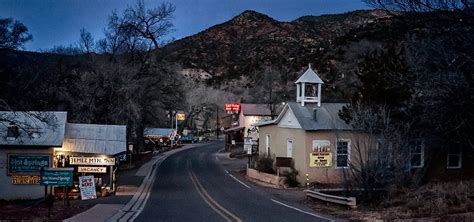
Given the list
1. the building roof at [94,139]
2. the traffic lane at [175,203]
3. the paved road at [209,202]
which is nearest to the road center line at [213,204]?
the paved road at [209,202]

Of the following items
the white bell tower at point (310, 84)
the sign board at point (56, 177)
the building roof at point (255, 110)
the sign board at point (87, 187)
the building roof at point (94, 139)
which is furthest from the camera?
the building roof at point (255, 110)

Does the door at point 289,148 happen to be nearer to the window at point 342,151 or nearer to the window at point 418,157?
the window at point 342,151

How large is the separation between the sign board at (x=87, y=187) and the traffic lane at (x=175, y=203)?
2975mm

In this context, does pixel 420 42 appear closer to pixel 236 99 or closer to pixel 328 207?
pixel 328 207

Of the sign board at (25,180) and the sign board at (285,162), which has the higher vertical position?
the sign board at (285,162)

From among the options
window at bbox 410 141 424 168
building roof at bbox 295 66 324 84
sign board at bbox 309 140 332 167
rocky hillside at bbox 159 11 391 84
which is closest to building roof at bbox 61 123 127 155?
sign board at bbox 309 140 332 167

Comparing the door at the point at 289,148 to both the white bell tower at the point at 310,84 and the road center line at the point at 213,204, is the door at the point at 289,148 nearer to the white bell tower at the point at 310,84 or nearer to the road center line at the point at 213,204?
the white bell tower at the point at 310,84

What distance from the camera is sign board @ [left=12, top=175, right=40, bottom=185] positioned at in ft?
92.0

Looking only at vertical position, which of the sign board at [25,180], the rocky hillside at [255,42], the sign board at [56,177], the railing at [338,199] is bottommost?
the sign board at [25,180]

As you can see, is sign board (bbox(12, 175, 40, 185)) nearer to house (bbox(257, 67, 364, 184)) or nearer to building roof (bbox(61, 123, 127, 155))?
building roof (bbox(61, 123, 127, 155))

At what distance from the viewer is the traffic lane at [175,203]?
18375 mm

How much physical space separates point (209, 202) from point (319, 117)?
38.8 ft

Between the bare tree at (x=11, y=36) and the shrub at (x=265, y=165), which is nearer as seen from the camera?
the bare tree at (x=11, y=36)

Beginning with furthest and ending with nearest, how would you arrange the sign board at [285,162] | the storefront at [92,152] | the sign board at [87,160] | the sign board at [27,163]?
the sign board at [285,162], the sign board at [27,163], the storefront at [92,152], the sign board at [87,160]
